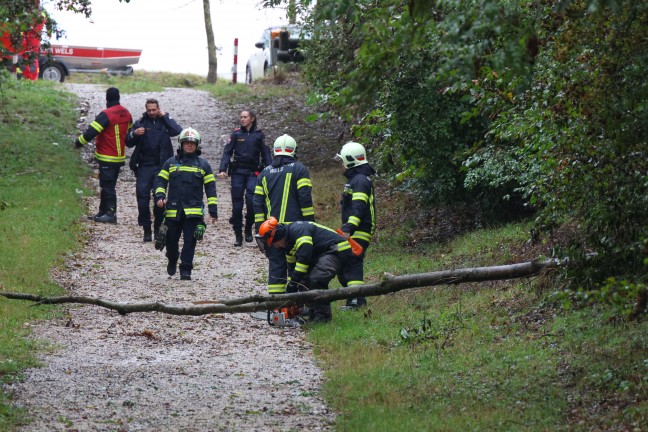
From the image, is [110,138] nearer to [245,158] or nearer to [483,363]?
[245,158]

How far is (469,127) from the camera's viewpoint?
52.4 ft

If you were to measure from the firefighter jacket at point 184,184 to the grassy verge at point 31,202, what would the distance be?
6.25 ft

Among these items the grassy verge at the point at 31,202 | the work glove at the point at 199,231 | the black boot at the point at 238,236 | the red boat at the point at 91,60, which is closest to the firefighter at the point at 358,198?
the work glove at the point at 199,231

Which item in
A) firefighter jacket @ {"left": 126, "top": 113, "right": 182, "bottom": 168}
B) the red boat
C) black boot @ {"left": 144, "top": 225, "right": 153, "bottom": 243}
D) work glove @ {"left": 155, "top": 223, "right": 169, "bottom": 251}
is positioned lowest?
black boot @ {"left": 144, "top": 225, "right": 153, "bottom": 243}

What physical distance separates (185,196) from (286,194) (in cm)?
194

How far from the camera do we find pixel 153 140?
16406mm

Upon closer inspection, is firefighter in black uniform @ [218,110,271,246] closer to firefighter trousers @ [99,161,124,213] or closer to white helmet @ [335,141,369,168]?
firefighter trousers @ [99,161,124,213]

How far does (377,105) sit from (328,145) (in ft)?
30.2

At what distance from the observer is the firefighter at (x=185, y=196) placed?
13688 mm

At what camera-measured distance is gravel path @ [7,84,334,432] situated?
777cm

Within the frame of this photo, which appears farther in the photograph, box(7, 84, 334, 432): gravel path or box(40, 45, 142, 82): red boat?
box(40, 45, 142, 82): red boat

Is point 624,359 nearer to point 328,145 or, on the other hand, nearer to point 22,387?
point 22,387

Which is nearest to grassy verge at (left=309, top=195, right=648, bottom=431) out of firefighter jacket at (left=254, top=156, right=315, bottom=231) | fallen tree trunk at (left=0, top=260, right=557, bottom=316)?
fallen tree trunk at (left=0, top=260, right=557, bottom=316)

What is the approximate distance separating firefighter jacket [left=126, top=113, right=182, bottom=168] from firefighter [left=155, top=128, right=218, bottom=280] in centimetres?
247
